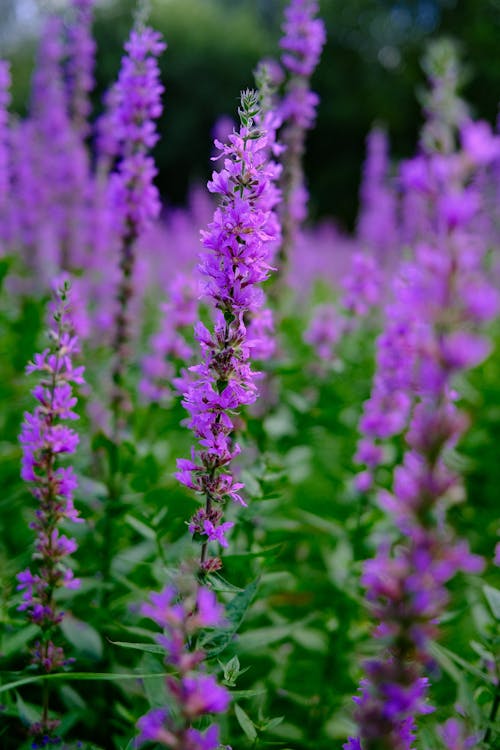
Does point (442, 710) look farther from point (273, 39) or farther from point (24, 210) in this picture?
point (273, 39)

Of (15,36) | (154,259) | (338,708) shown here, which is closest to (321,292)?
(154,259)

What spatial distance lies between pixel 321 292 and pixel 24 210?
4.73m

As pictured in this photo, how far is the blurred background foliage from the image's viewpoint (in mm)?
24625

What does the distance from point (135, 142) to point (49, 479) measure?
2.14 metres

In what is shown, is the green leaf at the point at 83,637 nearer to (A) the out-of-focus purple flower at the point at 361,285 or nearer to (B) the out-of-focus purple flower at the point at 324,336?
(B) the out-of-focus purple flower at the point at 324,336

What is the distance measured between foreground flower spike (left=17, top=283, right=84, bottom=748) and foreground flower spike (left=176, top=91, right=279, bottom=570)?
0.48m

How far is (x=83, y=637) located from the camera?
299 centimetres

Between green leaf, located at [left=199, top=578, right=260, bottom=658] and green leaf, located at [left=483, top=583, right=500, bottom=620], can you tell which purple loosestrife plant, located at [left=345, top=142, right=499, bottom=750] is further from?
A: green leaf, located at [left=483, top=583, right=500, bottom=620]

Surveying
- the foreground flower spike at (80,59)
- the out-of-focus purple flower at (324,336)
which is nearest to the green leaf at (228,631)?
the out-of-focus purple flower at (324,336)

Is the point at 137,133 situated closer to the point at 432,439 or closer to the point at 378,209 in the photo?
the point at 432,439

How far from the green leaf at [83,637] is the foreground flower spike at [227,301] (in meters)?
1.12

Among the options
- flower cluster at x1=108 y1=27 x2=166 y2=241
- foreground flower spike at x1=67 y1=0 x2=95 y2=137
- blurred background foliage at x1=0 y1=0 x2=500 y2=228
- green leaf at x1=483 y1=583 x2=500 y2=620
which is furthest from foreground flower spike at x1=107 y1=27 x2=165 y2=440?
blurred background foliage at x1=0 y1=0 x2=500 y2=228

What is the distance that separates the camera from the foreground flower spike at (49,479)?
231cm

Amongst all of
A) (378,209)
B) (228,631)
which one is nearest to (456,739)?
(228,631)
